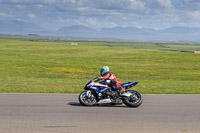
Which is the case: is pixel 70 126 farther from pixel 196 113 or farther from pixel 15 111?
pixel 196 113

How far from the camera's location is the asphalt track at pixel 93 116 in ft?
29.0

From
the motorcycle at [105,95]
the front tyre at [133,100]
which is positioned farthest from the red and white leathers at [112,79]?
the front tyre at [133,100]

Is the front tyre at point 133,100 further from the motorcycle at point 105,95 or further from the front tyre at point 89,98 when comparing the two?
the front tyre at point 89,98

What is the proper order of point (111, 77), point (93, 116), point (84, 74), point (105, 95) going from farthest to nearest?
point (84, 74)
point (105, 95)
point (111, 77)
point (93, 116)

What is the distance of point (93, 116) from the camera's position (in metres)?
10.5

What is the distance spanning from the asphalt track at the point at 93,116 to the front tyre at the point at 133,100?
22cm

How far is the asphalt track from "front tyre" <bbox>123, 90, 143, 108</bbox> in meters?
0.22

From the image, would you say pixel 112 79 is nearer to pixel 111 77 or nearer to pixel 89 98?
pixel 111 77

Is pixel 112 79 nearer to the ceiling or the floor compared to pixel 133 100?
nearer to the ceiling

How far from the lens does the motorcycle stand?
1238 cm

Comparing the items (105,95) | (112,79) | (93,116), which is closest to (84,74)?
(105,95)

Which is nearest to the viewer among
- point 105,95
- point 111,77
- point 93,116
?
point 93,116

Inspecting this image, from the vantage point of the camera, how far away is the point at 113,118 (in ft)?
33.6

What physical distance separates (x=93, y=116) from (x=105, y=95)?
7.00ft
